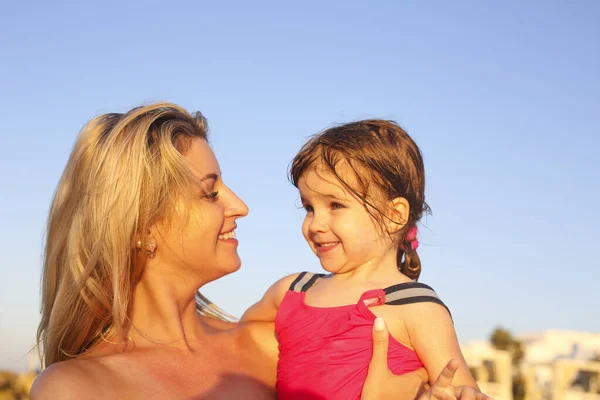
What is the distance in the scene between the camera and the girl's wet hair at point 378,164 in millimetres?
3047

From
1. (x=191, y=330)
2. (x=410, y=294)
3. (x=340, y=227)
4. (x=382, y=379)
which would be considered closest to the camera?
(x=382, y=379)

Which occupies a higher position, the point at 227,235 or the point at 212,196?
the point at 212,196

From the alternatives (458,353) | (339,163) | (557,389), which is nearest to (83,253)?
(339,163)

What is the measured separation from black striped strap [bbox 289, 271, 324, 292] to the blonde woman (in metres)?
0.28

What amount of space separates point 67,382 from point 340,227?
3.95 ft

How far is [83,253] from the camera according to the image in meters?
3.16

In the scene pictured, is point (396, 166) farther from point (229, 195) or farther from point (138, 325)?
point (138, 325)

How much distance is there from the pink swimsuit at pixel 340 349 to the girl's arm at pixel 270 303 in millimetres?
314

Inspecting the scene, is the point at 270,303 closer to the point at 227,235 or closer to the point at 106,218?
the point at 227,235

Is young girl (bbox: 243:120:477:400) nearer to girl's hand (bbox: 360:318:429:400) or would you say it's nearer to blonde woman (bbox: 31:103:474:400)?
girl's hand (bbox: 360:318:429:400)

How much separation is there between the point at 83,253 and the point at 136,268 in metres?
0.24

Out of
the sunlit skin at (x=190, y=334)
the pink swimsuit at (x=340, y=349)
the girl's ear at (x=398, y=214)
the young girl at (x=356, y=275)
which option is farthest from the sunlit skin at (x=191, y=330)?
the girl's ear at (x=398, y=214)

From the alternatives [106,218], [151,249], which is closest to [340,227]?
[151,249]

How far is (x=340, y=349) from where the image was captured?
2.88m
